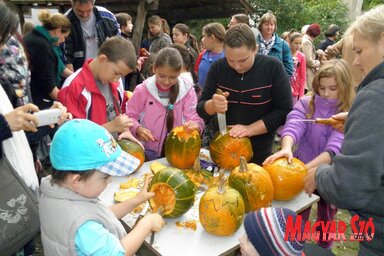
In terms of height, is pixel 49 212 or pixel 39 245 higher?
pixel 49 212

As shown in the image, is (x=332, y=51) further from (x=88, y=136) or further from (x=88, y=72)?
(x=88, y=136)

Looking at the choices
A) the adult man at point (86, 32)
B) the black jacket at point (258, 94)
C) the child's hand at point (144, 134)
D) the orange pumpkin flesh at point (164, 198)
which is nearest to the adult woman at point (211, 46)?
the adult man at point (86, 32)

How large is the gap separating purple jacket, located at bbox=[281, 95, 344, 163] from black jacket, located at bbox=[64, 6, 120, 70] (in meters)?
3.08

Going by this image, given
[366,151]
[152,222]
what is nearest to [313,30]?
[366,151]

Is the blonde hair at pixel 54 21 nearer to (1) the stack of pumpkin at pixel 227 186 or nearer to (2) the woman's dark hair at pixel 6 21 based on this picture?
(2) the woman's dark hair at pixel 6 21

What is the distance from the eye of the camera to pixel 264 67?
2729mm

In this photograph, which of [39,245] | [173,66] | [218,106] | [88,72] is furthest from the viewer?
[39,245]

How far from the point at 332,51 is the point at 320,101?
224 centimetres

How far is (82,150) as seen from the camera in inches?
57.0

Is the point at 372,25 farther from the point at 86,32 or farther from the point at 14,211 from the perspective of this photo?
the point at 86,32

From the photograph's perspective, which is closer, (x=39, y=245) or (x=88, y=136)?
(x=88, y=136)

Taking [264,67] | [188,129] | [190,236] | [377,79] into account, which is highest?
[377,79]

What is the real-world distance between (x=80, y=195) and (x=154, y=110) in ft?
5.51

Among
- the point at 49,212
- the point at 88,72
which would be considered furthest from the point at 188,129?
the point at 49,212
